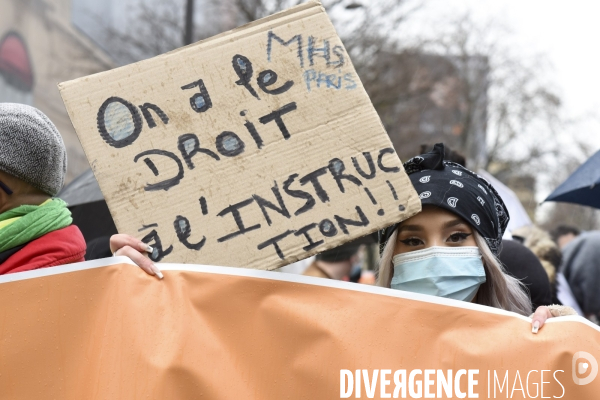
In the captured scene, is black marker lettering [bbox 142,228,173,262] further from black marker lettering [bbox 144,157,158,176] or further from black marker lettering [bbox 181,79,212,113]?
black marker lettering [bbox 181,79,212,113]

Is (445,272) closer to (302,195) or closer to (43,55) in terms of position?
(302,195)

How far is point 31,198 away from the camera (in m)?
2.24

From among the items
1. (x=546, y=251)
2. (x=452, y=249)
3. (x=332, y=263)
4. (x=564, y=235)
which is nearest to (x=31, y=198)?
(x=452, y=249)

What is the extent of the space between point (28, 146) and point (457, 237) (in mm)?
1344

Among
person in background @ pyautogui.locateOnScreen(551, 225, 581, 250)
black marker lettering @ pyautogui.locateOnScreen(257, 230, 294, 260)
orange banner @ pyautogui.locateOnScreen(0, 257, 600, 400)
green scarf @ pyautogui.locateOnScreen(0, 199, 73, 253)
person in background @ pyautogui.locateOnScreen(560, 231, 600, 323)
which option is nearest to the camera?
orange banner @ pyautogui.locateOnScreen(0, 257, 600, 400)

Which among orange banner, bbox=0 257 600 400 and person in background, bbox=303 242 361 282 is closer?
orange banner, bbox=0 257 600 400

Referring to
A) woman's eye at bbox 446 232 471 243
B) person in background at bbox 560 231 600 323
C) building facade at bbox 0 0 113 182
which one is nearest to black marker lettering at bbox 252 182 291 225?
woman's eye at bbox 446 232 471 243

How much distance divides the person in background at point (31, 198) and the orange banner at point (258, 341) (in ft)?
0.57

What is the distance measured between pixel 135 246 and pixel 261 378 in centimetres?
48

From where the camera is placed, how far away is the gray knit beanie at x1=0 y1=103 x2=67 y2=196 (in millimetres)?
2139

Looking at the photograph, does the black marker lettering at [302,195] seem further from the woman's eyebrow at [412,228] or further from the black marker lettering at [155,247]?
the woman's eyebrow at [412,228]

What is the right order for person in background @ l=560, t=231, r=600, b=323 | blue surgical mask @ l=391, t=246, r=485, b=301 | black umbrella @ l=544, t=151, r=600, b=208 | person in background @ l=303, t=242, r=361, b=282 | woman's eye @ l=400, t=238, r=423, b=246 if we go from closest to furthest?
blue surgical mask @ l=391, t=246, r=485, b=301
woman's eye @ l=400, t=238, r=423, b=246
black umbrella @ l=544, t=151, r=600, b=208
person in background @ l=303, t=242, r=361, b=282
person in background @ l=560, t=231, r=600, b=323

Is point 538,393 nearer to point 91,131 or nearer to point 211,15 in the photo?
point 91,131

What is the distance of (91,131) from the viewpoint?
2094 millimetres
